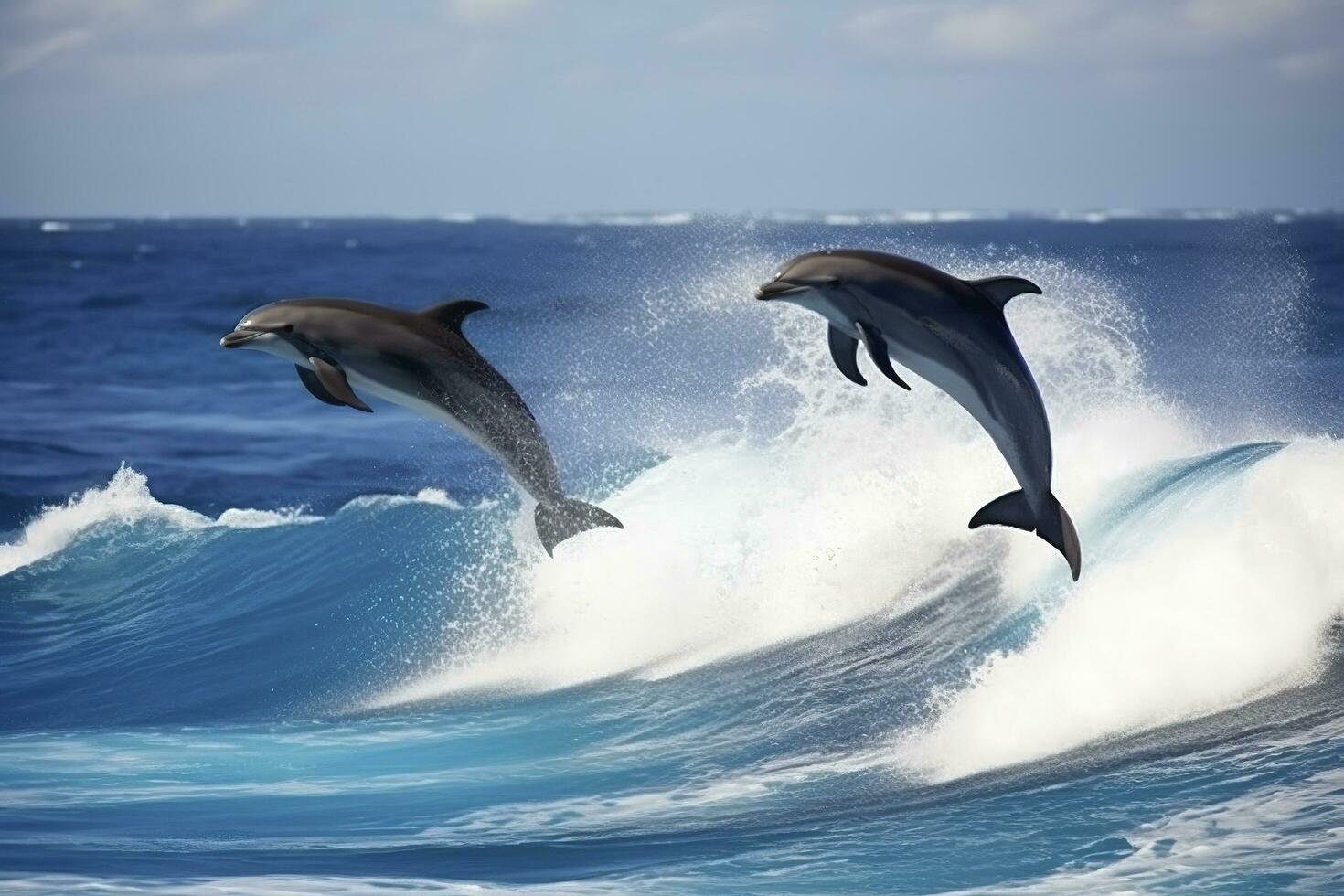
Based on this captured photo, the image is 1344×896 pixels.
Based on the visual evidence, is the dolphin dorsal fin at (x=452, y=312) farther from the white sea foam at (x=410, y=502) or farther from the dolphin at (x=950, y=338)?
the white sea foam at (x=410, y=502)

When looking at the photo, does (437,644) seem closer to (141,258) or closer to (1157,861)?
(1157,861)

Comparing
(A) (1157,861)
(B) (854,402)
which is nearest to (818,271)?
(A) (1157,861)

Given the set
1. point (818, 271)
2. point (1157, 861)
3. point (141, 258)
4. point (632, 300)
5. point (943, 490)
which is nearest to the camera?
point (818, 271)

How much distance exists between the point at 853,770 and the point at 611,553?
18.8 ft

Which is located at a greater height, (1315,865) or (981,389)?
(981,389)

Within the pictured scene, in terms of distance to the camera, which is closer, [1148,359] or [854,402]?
[854,402]

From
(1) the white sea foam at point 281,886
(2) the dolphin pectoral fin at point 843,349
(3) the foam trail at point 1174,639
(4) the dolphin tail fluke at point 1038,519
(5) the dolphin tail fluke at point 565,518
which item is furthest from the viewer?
(3) the foam trail at point 1174,639

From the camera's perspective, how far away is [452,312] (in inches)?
→ 375

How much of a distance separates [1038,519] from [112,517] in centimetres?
1487

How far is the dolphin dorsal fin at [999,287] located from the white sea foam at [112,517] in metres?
13.5

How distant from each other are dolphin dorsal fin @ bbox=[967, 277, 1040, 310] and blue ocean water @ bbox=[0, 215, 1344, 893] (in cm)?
294

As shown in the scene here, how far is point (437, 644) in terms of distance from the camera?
53.3 ft

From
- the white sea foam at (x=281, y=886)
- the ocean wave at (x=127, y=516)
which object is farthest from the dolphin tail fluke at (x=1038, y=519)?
the ocean wave at (x=127, y=516)

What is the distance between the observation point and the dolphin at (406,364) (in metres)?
9.10
